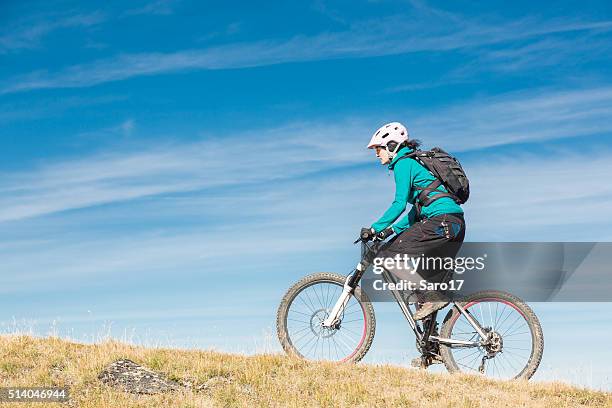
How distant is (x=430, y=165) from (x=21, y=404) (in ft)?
21.2

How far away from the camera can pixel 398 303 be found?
1136cm

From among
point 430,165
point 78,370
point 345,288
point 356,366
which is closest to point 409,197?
point 430,165

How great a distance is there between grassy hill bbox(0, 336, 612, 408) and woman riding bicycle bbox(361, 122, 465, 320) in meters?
1.23

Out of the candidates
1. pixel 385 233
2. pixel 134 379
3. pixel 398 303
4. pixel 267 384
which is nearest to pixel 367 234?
pixel 385 233

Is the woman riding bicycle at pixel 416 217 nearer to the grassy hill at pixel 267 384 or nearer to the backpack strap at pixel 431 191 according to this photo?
the backpack strap at pixel 431 191

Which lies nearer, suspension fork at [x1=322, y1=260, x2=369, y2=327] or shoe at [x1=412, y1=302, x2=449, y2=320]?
shoe at [x1=412, y1=302, x2=449, y2=320]

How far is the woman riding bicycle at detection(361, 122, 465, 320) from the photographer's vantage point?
10.7 metres

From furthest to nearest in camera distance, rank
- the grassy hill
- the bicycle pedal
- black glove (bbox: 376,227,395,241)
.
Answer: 1. the bicycle pedal
2. black glove (bbox: 376,227,395,241)
3. the grassy hill

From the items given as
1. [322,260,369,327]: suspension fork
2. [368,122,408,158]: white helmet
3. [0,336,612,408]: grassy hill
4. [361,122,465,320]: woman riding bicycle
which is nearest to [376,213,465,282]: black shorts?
[361,122,465,320]: woman riding bicycle

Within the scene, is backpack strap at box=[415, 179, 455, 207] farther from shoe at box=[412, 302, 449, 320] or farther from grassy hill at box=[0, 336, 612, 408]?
grassy hill at box=[0, 336, 612, 408]

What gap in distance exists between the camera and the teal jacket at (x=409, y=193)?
10680mm

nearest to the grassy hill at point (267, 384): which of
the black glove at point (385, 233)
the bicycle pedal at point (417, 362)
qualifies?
the bicycle pedal at point (417, 362)

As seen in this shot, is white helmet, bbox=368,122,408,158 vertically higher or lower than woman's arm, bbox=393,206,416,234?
higher

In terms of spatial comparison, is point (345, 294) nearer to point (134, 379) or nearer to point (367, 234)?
point (367, 234)
